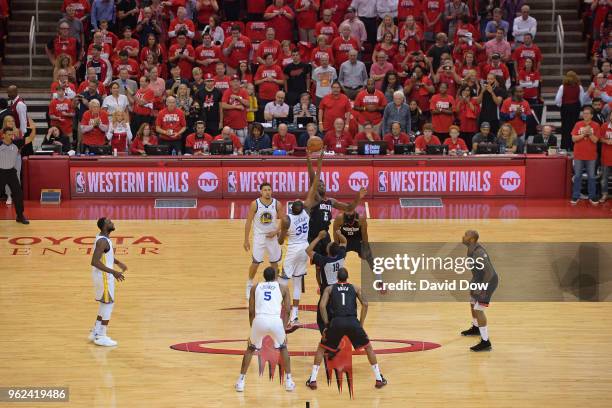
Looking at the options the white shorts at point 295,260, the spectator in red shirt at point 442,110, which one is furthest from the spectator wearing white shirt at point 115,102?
the white shorts at point 295,260

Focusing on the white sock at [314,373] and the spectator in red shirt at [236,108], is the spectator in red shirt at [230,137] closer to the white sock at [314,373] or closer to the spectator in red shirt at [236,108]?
the spectator in red shirt at [236,108]

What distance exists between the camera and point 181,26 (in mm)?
27422

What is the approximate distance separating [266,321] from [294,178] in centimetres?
1124

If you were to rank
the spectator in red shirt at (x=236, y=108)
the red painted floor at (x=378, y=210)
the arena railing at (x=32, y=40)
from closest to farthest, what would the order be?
the red painted floor at (x=378, y=210), the spectator in red shirt at (x=236, y=108), the arena railing at (x=32, y=40)

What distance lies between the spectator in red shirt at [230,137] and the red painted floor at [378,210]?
1339 mm

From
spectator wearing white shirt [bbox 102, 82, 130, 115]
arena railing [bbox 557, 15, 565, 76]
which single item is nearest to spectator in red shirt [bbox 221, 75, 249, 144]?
spectator wearing white shirt [bbox 102, 82, 130, 115]

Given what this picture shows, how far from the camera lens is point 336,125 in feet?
80.0

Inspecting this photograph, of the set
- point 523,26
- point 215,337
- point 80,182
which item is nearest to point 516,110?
point 523,26

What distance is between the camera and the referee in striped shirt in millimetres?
21562

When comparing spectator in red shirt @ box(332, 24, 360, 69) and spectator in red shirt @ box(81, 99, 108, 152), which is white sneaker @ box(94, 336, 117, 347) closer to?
spectator in red shirt @ box(81, 99, 108, 152)

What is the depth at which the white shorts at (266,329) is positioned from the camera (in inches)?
509

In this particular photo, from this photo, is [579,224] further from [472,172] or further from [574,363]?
[574,363]

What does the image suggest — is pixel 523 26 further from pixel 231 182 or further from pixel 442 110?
pixel 231 182

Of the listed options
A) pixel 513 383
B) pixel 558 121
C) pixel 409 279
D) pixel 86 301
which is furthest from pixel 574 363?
pixel 558 121
